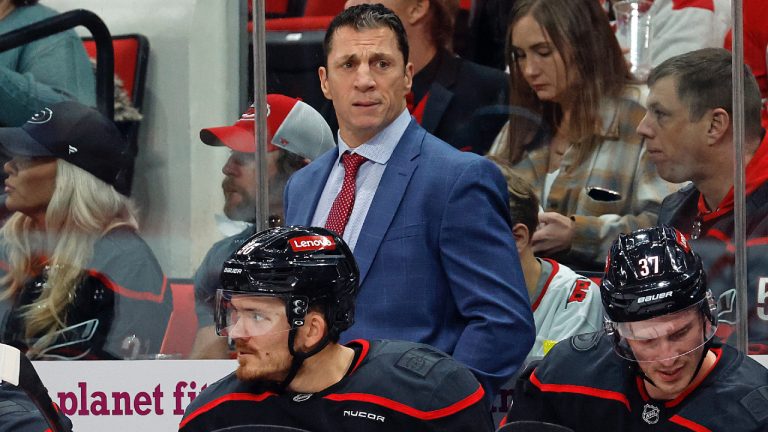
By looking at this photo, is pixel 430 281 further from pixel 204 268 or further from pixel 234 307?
pixel 204 268

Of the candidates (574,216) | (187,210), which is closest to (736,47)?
(574,216)

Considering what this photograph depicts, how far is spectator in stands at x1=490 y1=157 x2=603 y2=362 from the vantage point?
356cm

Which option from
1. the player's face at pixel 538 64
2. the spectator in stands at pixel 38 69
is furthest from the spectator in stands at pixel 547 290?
the spectator in stands at pixel 38 69

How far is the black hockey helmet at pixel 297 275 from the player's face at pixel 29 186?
1.31 metres

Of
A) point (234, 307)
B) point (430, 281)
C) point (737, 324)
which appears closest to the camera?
point (234, 307)

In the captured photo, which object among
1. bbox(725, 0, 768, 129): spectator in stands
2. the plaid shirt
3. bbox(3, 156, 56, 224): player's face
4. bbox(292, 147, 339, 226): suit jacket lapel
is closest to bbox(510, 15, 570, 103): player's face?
the plaid shirt

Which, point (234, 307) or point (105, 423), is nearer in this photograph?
point (234, 307)

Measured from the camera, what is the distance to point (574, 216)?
3699 millimetres

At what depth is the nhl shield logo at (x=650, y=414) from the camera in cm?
266

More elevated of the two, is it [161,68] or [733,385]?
[161,68]

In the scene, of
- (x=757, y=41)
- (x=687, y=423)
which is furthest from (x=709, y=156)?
(x=687, y=423)

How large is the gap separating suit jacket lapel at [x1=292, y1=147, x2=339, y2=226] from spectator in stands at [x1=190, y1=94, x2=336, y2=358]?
1.38ft

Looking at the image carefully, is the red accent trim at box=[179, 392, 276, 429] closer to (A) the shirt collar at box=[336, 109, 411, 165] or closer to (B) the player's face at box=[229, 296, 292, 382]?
(B) the player's face at box=[229, 296, 292, 382]

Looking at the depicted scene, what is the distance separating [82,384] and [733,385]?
1826 millimetres
